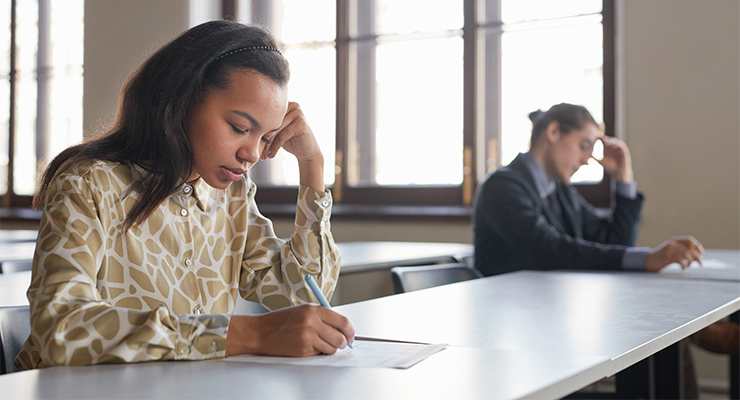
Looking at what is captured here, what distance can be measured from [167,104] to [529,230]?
159 cm

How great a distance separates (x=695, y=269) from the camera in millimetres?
2309

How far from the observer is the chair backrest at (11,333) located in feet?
3.64

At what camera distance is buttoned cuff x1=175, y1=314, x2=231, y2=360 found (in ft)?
3.06

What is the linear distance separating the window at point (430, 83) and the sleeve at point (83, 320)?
127 inches

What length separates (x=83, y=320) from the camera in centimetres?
91

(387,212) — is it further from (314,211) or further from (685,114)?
(314,211)

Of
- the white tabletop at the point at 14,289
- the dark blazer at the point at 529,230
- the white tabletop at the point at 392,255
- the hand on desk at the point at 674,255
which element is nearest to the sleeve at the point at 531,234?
the dark blazer at the point at 529,230

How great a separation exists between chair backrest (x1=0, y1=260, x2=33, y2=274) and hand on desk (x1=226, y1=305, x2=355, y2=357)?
168 cm

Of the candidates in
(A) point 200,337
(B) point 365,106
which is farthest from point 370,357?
(B) point 365,106

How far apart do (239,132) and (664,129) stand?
9.63 ft

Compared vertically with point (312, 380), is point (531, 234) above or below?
above

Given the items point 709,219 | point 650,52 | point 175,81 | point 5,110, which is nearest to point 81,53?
point 5,110

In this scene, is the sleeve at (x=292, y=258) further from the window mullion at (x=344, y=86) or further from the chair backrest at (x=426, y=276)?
the window mullion at (x=344, y=86)

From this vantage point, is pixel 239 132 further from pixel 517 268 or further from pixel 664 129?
pixel 664 129
